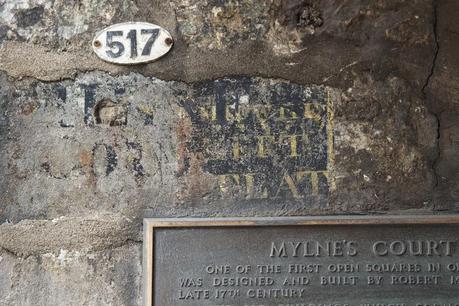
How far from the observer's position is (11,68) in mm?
3662

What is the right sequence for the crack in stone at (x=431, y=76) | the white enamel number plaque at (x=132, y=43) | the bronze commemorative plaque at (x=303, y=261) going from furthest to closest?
the white enamel number plaque at (x=132, y=43) < the crack in stone at (x=431, y=76) < the bronze commemorative plaque at (x=303, y=261)

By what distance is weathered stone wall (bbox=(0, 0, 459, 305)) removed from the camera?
3426mm

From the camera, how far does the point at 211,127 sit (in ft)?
11.6

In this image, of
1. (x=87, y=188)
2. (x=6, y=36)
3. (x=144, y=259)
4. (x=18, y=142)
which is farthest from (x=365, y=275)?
(x=6, y=36)

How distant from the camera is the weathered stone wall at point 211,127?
343 cm

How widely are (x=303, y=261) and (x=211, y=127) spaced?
28.7 inches

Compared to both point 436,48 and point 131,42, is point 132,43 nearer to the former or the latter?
point 131,42

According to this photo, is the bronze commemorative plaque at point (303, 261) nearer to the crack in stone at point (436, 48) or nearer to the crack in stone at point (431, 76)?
the crack in stone at point (431, 76)

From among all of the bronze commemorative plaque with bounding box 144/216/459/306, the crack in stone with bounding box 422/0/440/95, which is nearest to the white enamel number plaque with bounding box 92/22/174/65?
the bronze commemorative plaque with bounding box 144/216/459/306

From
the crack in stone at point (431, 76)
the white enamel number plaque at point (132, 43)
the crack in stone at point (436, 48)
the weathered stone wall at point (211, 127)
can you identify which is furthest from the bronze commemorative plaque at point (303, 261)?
the white enamel number plaque at point (132, 43)

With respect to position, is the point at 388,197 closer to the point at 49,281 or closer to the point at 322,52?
the point at 322,52

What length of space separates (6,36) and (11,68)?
167mm

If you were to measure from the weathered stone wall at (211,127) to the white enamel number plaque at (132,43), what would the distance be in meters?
0.04

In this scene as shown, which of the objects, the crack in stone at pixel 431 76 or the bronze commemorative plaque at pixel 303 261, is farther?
the crack in stone at pixel 431 76
